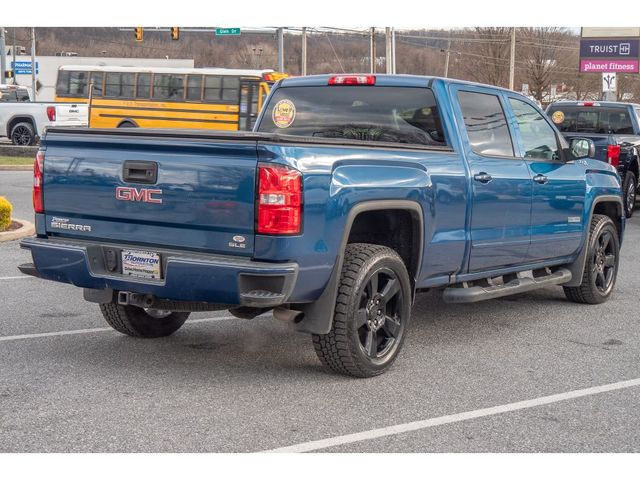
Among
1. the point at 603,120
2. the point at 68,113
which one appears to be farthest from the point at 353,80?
the point at 68,113

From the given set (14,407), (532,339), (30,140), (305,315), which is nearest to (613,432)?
(305,315)

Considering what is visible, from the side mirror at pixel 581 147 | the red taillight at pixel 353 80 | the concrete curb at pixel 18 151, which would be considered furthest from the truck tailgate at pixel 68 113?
the red taillight at pixel 353 80

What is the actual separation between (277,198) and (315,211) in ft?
0.88

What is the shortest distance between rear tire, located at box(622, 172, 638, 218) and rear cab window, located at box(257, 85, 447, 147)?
31.4 ft

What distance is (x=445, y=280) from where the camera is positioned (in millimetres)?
6664

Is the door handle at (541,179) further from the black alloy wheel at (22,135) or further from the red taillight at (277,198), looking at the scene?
the black alloy wheel at (22,135)

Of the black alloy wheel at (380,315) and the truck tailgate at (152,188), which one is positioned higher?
the truck tailgate at (152,188)

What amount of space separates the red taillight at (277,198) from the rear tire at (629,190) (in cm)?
1146

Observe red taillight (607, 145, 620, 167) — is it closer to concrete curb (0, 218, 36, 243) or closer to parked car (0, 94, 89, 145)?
concrete curb (0, 218, 36, 243)

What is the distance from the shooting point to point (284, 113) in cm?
731

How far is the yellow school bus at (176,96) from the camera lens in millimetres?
33031

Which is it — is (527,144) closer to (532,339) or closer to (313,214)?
(532,339)

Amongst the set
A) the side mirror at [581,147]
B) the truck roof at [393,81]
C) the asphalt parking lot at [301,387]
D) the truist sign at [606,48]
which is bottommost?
the asphalt parking lot at [301,387]

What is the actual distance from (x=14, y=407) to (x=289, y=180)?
190cm
